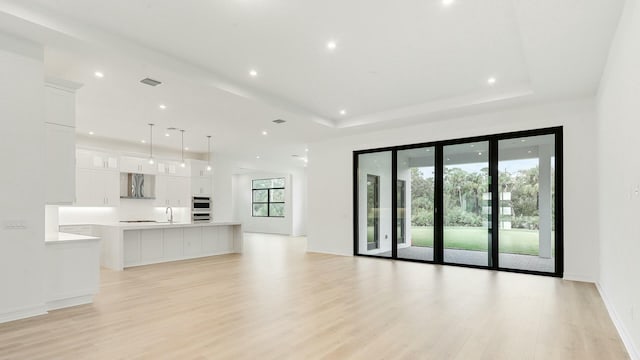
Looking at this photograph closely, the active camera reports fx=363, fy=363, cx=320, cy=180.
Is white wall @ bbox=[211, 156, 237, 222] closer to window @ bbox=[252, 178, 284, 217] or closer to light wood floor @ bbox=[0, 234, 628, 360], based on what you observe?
window @ bbox=[252, 178, 284, 217]

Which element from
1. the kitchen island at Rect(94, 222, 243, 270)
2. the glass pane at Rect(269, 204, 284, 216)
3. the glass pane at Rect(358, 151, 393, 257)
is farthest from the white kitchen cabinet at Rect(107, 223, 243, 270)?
the glass pane at Rect(269, 204, 284, 216)

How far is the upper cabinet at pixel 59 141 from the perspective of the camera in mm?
4262

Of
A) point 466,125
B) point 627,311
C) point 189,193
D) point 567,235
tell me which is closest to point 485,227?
point 567,235

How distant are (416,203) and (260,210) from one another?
10.00m

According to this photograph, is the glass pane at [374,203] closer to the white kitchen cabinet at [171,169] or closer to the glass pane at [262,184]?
the white kitchen cabinet at [171,169]

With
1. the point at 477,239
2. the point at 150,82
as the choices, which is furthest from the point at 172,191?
the point at 477,239

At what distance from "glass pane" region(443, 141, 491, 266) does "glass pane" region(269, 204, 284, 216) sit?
9398mm

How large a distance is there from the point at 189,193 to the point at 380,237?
6387mm

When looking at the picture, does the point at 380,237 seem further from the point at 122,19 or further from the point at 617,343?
the point at 122,19

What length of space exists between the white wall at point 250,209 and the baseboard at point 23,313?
1140 cm

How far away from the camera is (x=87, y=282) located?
4465 millimetres

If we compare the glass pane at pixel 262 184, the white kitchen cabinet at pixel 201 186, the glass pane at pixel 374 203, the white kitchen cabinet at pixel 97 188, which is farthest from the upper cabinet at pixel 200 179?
the glass pane at pixel 374 203

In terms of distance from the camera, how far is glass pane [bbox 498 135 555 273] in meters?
6.34

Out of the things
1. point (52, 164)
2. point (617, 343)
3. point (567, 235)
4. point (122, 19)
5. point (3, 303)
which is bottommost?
point (617, 343)
